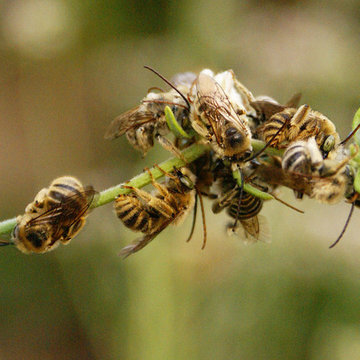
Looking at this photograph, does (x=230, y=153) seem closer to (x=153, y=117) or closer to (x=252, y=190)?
(x=252, y=190)

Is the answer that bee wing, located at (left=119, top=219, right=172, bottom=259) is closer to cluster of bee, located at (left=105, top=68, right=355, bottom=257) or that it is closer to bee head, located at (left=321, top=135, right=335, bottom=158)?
cluster of bee, located at (left=105, top=68, right=355, bottom=257)

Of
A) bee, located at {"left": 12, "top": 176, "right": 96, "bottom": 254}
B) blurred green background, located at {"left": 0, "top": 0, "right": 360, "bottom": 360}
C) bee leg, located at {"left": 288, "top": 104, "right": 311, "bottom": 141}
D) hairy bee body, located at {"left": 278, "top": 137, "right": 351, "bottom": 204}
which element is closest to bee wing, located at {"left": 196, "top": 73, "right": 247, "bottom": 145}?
bee leg, located at {"left": 288, "top": 104, "right": 311, "bottom": 141}

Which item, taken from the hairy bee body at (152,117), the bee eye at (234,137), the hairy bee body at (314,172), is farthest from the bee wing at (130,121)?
the hairy bee body at (314,172)

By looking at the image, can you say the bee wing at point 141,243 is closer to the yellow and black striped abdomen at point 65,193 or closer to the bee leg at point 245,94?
the yellow and black striped abdomen at point 65,193

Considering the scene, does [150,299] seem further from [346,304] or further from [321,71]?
[321,71]

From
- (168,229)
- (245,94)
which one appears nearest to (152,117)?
(245,94)

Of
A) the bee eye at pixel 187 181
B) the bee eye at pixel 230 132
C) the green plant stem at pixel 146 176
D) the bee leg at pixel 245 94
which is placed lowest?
the bee eye at pixel 187 181
